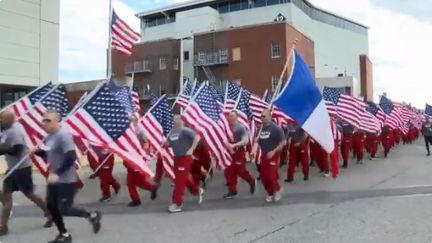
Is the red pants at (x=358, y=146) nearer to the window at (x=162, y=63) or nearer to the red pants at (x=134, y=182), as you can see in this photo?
the red pants at (x=134, y=182)

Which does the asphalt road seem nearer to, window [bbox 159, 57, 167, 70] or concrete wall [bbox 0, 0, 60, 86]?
concrete wall [bbox 0, 0, 60, 86]

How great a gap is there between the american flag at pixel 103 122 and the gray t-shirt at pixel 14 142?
672 mm

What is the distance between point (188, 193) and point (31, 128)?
3.38m

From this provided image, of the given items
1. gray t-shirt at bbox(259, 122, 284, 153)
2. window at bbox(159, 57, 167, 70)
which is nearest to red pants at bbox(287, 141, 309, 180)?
gray t-shirt at bbox(259, 122, 284, 153)

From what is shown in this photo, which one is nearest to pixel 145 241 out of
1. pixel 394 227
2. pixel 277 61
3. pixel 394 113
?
pixel 394 227

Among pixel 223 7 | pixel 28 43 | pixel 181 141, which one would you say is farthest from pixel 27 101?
pixel 223 7

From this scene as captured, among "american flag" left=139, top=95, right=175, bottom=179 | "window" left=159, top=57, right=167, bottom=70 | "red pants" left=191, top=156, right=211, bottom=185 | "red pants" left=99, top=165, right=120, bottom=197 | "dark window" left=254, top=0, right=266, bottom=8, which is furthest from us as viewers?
"dark window" left=254, top=0, right=266, bottom=8

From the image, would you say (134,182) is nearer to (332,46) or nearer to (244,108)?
(244,108)

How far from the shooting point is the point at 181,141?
8969 millimetres

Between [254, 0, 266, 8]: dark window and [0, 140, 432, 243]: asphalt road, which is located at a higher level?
[254, 0, 266, 8]: dark window

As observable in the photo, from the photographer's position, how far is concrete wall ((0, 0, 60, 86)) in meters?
22.1

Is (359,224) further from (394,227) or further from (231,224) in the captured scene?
(231,224)

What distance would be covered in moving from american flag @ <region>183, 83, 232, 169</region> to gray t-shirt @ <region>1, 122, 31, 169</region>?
352 centimetres

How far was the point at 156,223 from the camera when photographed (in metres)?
7.84
